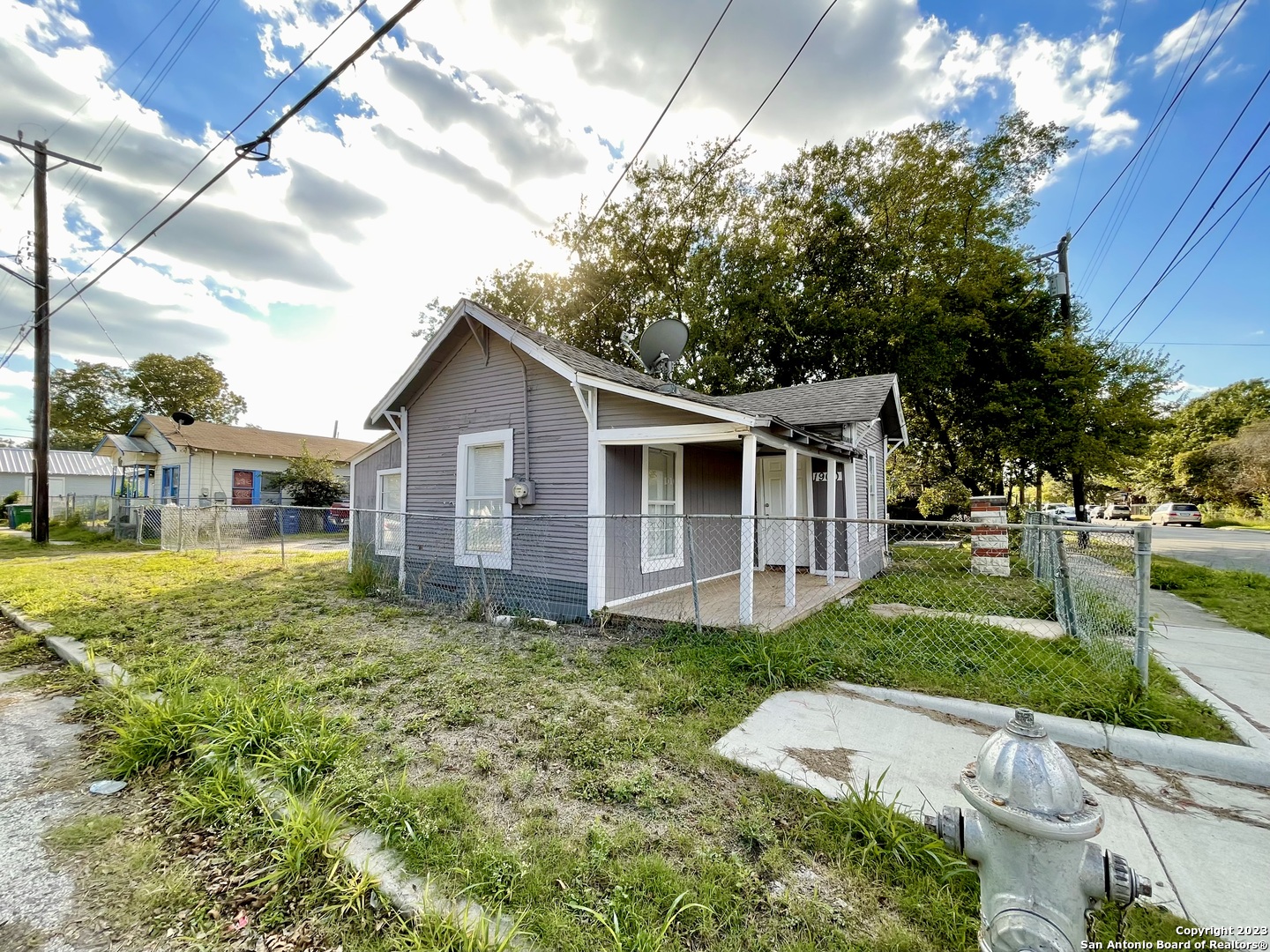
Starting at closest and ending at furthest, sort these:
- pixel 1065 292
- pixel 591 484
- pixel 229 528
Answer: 1. pixel 591 484
2. pixel 229 528
3. pixel 1065 292

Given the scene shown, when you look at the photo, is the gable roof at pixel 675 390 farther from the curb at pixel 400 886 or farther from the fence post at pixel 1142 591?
the curb at pixel 400 886

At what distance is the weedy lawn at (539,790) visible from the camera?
1.88 metres

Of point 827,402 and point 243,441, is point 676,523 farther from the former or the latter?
point 243,441

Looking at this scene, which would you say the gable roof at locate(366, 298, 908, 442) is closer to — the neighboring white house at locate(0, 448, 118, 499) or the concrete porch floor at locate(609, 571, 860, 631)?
the concrete porch floor at locate(609, 571, 860, 631)

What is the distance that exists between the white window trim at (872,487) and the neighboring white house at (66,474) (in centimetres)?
4150

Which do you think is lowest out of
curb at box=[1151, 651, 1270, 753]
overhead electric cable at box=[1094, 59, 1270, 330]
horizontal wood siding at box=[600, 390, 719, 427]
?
curb at box=[1151, 651, 1270, 753]

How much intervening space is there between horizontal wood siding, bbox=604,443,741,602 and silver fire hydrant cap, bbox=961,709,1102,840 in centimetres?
381

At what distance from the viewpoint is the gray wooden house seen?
6.20 metres

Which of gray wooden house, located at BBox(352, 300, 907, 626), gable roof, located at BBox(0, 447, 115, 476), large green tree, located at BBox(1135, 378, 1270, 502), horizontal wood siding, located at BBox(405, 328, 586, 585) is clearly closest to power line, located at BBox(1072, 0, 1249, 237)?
gray wooden house, located at BBox(352, 300, 907, 626)

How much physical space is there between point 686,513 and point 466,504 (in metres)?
3.47

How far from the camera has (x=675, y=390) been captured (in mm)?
6594

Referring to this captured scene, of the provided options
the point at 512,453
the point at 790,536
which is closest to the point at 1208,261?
the point at 790,536

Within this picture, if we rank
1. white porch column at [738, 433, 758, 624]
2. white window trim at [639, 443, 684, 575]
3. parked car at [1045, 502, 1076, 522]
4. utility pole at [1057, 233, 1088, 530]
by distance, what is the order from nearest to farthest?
white porch column at [738, 433, 758, 624]
white window trim at [639, 443, 684, 575]
parked car at [1045, 502, 1076, 522]
utility pole at [1057, 233, 1088, 530]

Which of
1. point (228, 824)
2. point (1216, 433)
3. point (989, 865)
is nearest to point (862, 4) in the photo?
point (989, 865)
